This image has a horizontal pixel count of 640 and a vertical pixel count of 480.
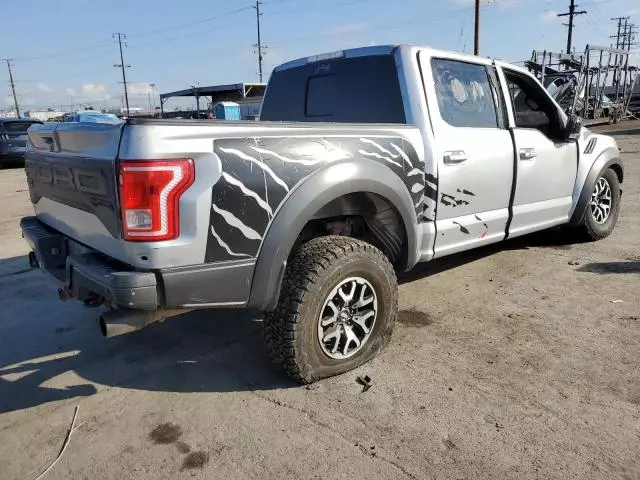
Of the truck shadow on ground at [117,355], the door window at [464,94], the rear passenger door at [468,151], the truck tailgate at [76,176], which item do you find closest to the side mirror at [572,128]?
the rear passenger door at [468,151]

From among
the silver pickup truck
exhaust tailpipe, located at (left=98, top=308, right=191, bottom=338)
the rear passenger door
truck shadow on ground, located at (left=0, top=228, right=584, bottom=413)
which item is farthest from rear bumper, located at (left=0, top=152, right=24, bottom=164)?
exhaust tailpipe, located at (left=98, top=308, right=191, bottom=338)

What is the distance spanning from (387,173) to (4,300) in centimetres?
351

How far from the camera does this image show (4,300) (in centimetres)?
451

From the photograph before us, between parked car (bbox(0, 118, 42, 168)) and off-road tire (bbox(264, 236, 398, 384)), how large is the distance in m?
16.1

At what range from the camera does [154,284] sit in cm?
237

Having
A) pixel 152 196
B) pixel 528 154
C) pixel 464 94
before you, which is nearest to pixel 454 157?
pixel 464 94

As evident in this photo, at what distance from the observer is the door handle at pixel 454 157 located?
11.7 feet

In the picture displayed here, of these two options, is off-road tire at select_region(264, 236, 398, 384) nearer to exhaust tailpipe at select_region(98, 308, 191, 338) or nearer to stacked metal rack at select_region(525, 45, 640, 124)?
exhaust tailpipe at select_region(98, 308, 191, 338)

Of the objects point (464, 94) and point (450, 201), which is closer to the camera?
point (450, 201)

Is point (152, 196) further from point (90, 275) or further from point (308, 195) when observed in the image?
point (308, 195)

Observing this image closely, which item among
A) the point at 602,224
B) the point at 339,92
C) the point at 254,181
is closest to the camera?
the point at 254,181

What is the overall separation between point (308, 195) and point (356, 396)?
1.14 meters

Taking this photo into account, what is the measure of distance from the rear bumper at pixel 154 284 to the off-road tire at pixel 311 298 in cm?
29

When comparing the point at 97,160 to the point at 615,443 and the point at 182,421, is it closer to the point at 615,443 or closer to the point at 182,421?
the point at 182,421
